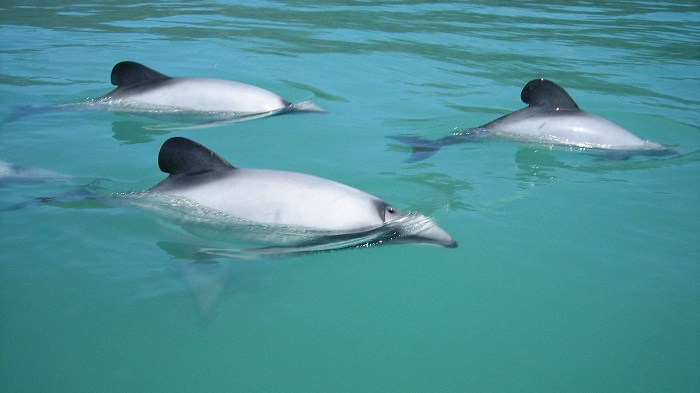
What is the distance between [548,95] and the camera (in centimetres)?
740

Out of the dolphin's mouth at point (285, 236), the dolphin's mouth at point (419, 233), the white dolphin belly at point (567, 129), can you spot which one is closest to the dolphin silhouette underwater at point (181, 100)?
the white dolphin belly at point (567, 129)

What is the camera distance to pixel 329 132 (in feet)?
24.6

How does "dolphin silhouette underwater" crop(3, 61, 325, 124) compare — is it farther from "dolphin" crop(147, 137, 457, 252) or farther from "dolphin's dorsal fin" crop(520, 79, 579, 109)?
"dolphin" crop(147, 137, 457, 252)

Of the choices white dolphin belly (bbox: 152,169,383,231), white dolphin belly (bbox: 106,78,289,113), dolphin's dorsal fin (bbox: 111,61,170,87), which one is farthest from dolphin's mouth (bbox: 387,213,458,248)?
dolphin's dorsal fin (bbox: 111,61,170,87)

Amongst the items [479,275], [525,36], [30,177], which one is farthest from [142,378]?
[525,36]

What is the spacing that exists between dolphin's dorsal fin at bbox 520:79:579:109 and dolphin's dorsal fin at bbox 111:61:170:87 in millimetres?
4531

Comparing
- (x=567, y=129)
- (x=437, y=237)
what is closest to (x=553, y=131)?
(x=567, y=129)

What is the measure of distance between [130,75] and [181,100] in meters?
0.75

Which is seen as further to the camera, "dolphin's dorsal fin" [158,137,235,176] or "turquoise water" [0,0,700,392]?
"dolphin's dorsal fin" [158,137,235,176]

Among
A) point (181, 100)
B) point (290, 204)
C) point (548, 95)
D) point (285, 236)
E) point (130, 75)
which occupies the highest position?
point (548, 95)

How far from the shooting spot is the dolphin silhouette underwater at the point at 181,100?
802 cm

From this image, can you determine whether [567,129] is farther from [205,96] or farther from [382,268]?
[205,96]

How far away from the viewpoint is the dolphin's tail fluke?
6601mm

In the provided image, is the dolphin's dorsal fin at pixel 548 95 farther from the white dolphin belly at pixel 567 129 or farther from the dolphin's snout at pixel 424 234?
the dolphin's snout at pixel 424 234
